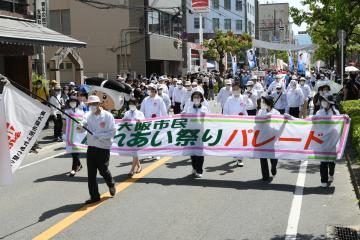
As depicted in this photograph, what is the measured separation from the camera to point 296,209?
8.23m

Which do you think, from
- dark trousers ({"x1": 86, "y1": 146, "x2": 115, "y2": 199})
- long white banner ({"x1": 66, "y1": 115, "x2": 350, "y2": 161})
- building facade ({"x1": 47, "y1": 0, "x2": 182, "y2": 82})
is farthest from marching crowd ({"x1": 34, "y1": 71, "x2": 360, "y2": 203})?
building facade ({"x1": 47, "y1": 0, "x2": 182, "y2": 82})

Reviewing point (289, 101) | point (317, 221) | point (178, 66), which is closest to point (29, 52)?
point (289, 101)

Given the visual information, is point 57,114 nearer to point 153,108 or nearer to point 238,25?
point 153,108

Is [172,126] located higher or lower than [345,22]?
lower

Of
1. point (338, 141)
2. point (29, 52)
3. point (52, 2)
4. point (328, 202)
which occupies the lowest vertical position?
point (328, 202)

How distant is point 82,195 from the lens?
9367mm

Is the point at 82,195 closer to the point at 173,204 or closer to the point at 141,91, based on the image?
the point at 173,204

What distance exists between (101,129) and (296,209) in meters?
3.40

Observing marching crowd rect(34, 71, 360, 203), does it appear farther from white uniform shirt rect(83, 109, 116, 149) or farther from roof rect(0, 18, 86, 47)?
roof rect(0, 18, 86, 47)

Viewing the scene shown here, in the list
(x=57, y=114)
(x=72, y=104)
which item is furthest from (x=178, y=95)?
(x=72, y=104)

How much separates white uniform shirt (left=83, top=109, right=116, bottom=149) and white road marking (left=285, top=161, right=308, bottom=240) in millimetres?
3200

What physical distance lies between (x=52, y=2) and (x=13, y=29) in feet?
72.6

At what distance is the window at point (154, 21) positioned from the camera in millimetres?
39019

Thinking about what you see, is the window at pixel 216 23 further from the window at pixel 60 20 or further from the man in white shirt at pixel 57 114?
the man in white shirt at pixel 57 114
